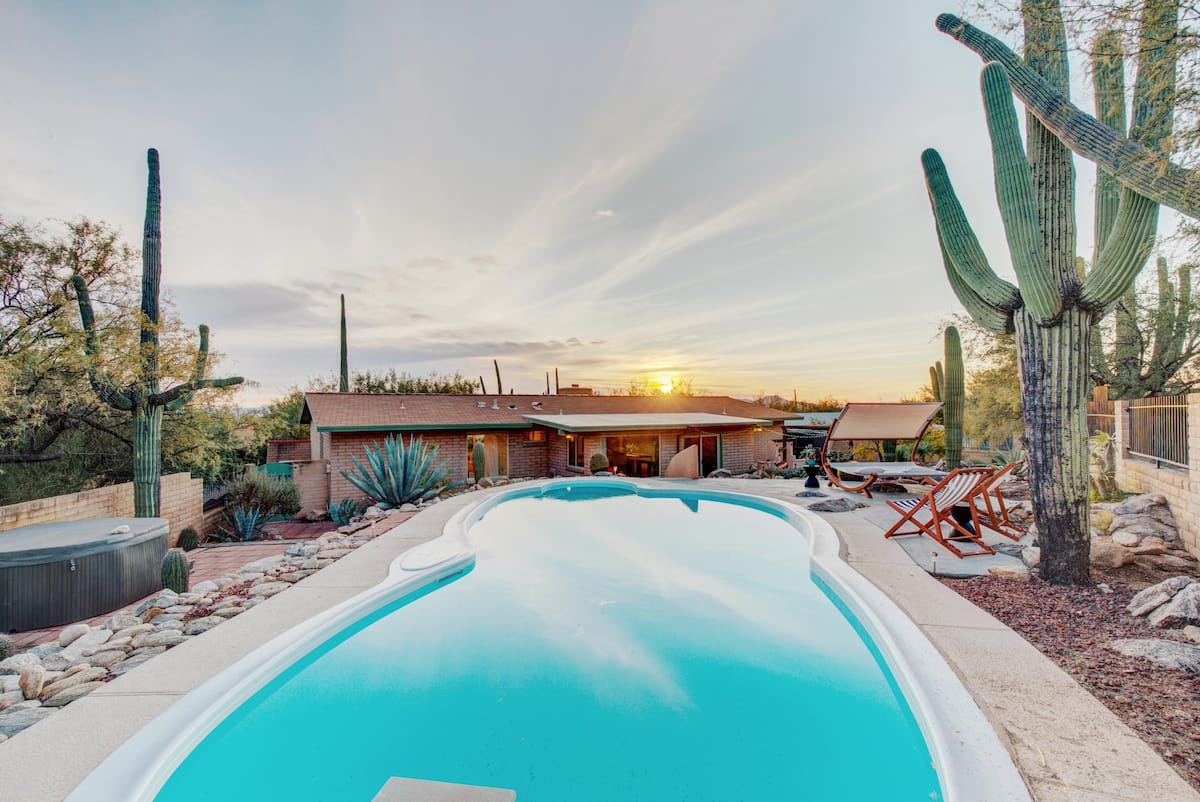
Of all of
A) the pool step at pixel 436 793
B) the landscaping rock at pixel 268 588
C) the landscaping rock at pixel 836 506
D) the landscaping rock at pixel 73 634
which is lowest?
the landscaping rock at pixel 73 634

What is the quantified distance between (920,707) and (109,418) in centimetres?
1625

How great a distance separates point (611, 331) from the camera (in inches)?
881

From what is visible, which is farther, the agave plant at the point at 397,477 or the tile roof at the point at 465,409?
the tile roof at the point at 465,409

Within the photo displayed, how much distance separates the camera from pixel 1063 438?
202 inches

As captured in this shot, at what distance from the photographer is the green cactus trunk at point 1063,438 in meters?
5.08

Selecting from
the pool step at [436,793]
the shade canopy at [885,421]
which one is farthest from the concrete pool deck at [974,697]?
the shade canopy at [885,421]

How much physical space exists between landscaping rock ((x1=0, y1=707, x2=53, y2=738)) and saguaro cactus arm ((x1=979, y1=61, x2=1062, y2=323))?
892 cm

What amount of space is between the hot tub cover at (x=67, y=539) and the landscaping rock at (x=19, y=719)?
3.47 meters

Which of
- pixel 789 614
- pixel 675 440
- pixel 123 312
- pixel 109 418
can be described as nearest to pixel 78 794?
pixel 789 614

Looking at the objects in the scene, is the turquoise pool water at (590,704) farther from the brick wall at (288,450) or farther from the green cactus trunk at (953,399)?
the brick wall at (288,450)

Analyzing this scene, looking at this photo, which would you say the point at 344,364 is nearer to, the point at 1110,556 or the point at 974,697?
the point at 974,697

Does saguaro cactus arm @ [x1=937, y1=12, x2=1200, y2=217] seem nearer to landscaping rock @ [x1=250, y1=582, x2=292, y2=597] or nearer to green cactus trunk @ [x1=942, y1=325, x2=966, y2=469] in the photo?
green cactus trunk @ [x1=942, y1=325, x2=966, y2=469]

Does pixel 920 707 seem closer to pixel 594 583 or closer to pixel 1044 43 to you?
pixel 594 583

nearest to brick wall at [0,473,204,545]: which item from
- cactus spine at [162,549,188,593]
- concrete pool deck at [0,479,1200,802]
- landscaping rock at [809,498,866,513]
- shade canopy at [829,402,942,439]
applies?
cactus spine at [162,549,188,593]
